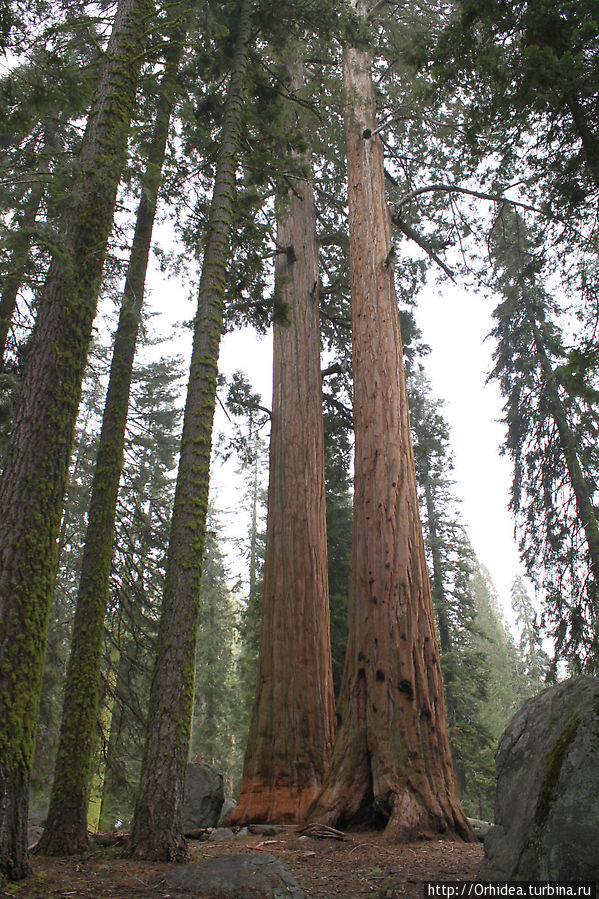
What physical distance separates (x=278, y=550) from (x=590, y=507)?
7.71 meters

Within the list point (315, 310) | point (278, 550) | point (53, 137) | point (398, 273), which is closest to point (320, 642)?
point (278, 550)

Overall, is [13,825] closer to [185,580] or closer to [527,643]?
[185,580]

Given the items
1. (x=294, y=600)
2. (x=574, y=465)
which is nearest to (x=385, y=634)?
(x=294, y=600)

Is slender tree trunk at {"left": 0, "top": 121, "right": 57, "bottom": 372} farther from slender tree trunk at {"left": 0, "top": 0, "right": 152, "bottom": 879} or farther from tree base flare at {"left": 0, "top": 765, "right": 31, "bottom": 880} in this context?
tree base flare at {"left": 0, "top": 765, "right": 31, "bottom": 880}

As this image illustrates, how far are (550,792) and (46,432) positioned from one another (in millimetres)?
3744

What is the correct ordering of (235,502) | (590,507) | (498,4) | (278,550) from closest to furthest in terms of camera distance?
(498,4)
(278,550)
(590,507)
(235,502)

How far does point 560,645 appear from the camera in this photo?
482 inches

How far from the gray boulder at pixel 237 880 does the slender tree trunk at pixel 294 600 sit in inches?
119

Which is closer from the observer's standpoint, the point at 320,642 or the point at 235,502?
the point at 320,642

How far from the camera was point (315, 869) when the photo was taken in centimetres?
384

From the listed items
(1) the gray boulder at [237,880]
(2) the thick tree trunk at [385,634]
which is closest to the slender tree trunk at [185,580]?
(1) the gray boulder at [237,880]

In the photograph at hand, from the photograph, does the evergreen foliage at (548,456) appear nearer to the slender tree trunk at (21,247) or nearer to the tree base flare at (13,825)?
the slender tree trunk at (21,247)

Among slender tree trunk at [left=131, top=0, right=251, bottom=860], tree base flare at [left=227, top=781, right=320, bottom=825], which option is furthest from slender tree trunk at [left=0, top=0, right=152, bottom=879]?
tree base flare at [left=227, top=781, right=320, bottom=825]

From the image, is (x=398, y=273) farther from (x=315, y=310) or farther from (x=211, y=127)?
(x=211, y=127)
